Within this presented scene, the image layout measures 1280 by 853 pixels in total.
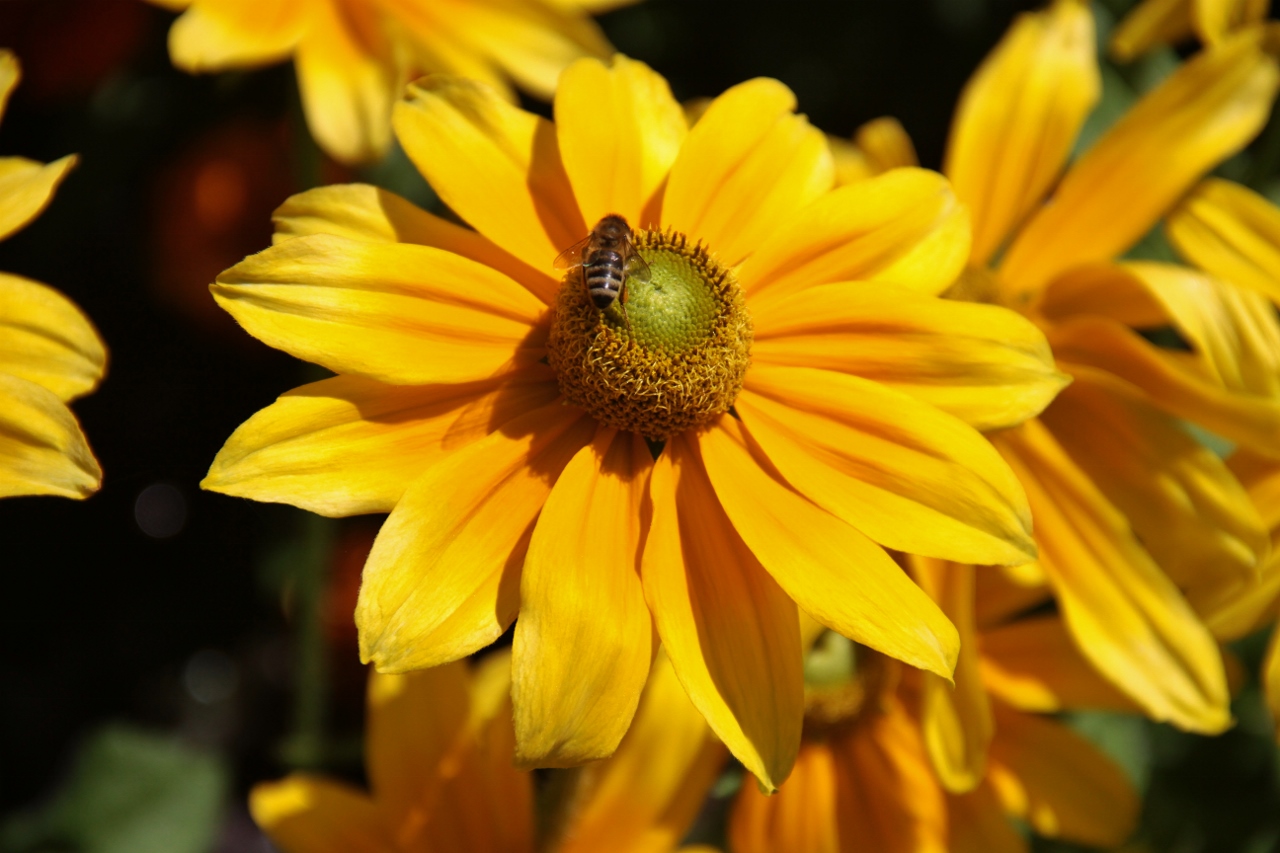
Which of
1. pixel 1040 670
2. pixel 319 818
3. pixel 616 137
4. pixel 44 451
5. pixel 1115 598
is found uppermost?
pixel 616 137

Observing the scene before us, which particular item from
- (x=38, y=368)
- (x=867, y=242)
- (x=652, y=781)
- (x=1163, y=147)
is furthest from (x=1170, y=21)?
(x=38, y=368)

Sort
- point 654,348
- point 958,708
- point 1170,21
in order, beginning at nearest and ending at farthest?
point 654,348 → point 958,708 → point 1170,21

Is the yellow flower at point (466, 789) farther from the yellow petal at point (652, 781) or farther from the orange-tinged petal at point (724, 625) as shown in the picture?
the orange-tinged petal at point (724, 625)

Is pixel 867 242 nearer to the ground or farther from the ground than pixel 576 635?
farther from the ground

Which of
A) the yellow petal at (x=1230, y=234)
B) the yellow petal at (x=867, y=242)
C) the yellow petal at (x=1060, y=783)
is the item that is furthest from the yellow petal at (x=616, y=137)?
the yellow petal at (x=1060, y=783)

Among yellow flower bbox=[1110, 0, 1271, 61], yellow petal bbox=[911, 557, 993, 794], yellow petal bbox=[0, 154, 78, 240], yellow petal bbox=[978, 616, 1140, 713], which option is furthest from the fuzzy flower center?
yellow flower bbox=[1110, 0, 1271, 61]

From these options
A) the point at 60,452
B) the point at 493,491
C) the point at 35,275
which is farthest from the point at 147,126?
the point at 493,491

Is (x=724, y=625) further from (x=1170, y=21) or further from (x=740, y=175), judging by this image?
(x=1170, y=21)

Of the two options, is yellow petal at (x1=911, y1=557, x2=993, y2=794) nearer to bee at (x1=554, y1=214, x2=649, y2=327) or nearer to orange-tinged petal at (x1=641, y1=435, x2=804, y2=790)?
orange-tinged petal at (x1=641, y1=435, x2=804, y2=790)

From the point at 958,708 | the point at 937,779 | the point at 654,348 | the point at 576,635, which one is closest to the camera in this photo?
the point at 576,635
